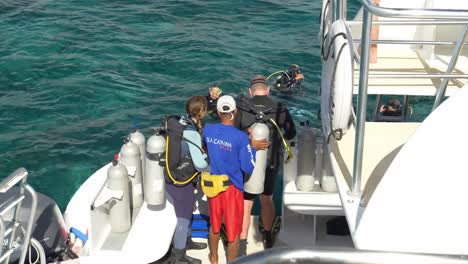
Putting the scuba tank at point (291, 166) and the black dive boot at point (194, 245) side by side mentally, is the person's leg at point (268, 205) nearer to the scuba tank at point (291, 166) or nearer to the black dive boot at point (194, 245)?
the scuba tank at point (291, 166)

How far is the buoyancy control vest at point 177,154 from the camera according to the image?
5973 millimetres

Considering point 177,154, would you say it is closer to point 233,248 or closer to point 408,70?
point 233,248

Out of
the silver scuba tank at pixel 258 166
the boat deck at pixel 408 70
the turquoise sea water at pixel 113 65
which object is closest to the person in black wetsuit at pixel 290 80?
the turquoise sea water at pixel 113 65

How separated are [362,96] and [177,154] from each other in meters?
2.65

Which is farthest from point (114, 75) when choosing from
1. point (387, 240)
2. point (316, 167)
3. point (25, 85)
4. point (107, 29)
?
point (387, 240)

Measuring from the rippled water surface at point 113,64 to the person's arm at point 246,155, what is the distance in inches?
193

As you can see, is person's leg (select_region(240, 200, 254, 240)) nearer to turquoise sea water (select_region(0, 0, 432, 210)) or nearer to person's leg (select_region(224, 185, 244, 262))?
person's leg (select_region(224, 185, 244, 262))

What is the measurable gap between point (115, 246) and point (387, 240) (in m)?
3.26

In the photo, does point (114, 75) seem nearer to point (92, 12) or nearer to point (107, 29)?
point (107, 29)

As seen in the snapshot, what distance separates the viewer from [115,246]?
5.95m

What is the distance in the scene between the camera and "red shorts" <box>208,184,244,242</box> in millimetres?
5867

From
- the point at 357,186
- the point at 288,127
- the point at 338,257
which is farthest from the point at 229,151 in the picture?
the point at 338,257

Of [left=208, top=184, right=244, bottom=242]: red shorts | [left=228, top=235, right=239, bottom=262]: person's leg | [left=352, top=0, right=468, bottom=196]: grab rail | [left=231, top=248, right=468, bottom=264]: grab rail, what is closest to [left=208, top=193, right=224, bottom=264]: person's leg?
[left=208, top=184, right=244, bottom=242]: red shorts

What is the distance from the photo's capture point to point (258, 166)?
5949 millimetres
